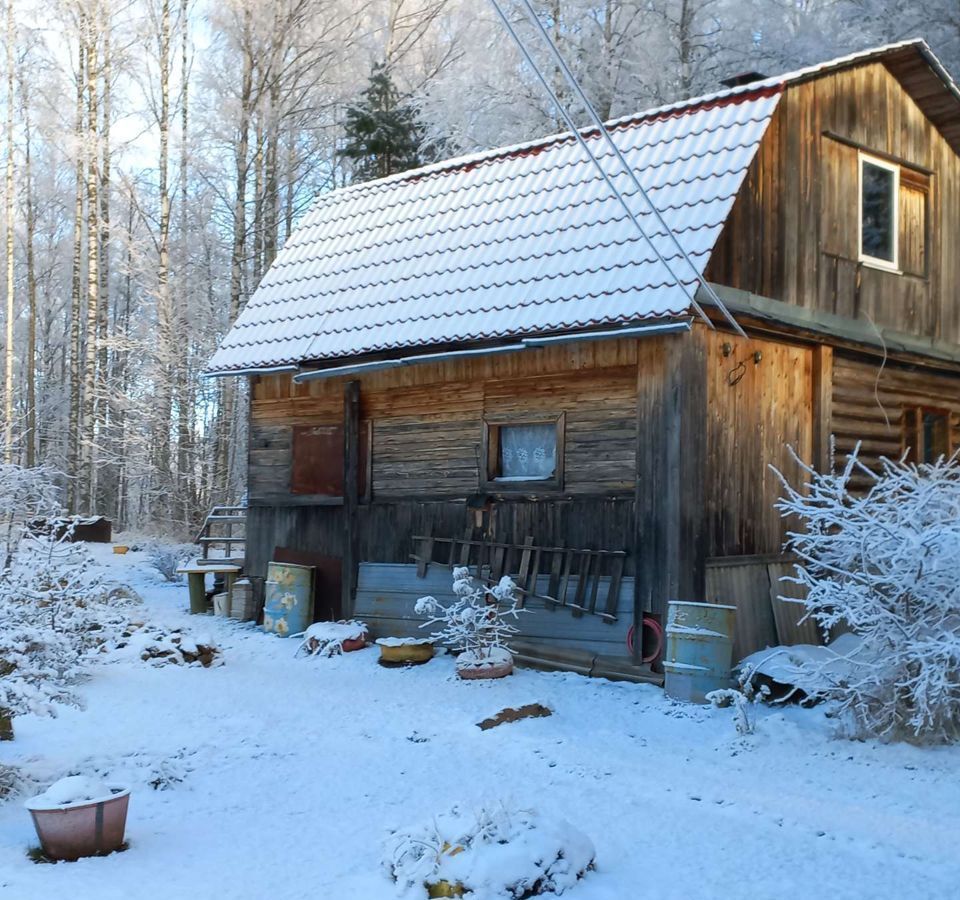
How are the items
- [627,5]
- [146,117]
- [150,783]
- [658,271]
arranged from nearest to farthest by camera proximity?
[150,783] < [658,271] < [627,5] < [146,117]

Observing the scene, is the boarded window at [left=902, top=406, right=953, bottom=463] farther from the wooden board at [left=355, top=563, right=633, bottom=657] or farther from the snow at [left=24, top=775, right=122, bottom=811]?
the snow at [left=24, top=775, right=122, bottom=811]

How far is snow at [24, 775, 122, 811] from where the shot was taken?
5.59 meters

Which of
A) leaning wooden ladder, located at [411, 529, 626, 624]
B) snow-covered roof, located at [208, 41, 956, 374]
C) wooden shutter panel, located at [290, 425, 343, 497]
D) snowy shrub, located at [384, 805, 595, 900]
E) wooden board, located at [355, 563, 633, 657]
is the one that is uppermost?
snow-covered roof, located at [208, 41, 956, 374]

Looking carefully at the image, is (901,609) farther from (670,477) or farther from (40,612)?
(40,612)

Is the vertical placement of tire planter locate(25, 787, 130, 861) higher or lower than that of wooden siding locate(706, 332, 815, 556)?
lower

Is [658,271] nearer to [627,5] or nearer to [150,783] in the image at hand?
[150,783]

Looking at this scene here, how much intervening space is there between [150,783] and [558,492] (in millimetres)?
5128

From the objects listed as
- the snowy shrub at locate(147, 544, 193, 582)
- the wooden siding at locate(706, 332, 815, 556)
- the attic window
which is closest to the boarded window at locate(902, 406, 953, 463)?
the attic window

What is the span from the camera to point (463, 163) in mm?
14086

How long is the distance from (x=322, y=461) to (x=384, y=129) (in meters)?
14.3

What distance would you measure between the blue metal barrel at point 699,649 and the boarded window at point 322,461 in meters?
4.78

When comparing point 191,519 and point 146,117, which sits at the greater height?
point 146,117

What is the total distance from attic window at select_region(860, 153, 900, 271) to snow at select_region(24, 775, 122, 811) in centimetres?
983

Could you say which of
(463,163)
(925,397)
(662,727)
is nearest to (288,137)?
(463,163)
